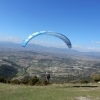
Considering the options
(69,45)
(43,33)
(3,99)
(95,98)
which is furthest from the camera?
(69,45)

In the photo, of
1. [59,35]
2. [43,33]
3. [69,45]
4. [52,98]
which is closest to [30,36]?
[43,33]

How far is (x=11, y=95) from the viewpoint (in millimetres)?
17125

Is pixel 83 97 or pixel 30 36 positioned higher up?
pixel 30 36

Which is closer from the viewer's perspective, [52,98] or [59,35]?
[52,98]

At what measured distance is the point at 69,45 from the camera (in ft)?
88.0

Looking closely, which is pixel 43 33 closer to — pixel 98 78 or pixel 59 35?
pixel 59 35

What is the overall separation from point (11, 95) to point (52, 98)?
12.0ft

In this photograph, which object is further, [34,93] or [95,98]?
[34,93]

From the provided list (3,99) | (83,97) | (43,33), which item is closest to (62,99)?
(83,97)

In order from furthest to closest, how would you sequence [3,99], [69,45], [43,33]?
[69,45], [43,33], [3,99]

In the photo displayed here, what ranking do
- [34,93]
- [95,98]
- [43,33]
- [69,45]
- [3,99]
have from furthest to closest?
[69,45]
[43,33]
[34,93]
[95,98]
[3,99]

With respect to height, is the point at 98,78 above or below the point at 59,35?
below

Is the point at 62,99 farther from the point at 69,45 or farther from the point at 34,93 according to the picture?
the point at 69,45

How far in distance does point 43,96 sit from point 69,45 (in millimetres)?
11343
